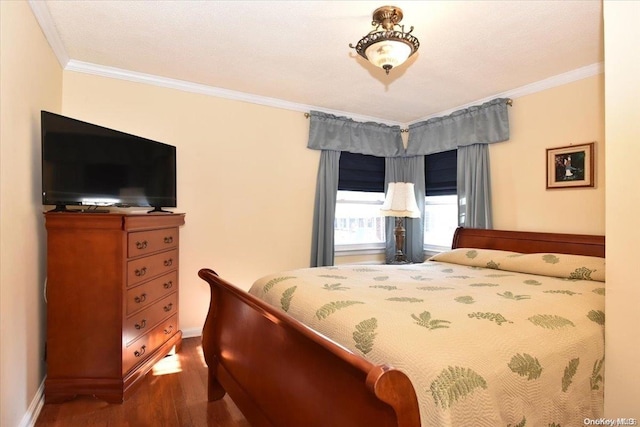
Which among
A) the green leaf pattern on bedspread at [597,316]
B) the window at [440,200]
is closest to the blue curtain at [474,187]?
the window at [440,200]

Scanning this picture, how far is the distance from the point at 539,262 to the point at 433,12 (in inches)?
72.4

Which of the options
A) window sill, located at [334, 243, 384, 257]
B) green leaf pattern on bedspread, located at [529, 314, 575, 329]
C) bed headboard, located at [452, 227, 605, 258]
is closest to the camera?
green leaf pattern on bedspread, located at [529, 314, 575, 329]

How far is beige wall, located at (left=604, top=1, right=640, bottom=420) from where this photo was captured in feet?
3.93

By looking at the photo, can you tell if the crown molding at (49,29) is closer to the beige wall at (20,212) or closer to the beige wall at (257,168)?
the beige wall at (20,212)

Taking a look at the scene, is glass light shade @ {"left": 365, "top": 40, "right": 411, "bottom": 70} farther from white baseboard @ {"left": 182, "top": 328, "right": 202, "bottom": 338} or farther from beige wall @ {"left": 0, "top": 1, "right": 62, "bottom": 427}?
white baseboard @ {"left": 182, "top": 328, "right": 202, "bottom": 338}

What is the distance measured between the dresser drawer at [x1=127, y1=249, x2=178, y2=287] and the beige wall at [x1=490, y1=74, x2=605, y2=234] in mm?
2988

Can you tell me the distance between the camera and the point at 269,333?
155cm

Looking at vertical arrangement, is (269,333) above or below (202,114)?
below

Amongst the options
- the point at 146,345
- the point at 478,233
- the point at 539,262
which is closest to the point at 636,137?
the point at 539,262

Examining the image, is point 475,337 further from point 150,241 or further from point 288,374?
point 150,241

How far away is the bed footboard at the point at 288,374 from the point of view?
878 millimetres

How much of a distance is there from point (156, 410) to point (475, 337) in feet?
6.11

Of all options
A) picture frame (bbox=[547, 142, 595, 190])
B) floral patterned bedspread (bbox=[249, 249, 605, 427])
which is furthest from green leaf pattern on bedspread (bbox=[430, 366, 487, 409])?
picture frame (bbox=[547, 142, 595, 190])

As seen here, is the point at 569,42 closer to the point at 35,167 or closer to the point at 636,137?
the point at 636,137
